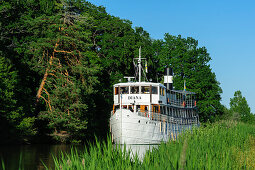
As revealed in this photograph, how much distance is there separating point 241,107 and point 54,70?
70556 mm

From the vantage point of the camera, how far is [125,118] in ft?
99.0

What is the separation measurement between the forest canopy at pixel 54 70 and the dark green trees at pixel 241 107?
50.2 m

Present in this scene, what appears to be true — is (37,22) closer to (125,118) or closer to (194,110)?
(125,118)

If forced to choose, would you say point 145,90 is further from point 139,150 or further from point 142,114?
point 139,150

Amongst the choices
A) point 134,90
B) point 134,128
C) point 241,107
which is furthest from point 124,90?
point 241,107

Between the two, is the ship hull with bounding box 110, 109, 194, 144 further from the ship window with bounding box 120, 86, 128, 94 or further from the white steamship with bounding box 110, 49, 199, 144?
the ship window with bounding box 120, 86, 128, 94

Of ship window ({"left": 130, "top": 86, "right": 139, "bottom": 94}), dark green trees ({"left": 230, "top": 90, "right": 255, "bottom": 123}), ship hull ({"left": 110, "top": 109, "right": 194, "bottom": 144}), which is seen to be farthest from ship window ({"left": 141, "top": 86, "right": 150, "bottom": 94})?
dark green trees ({"left": 230, "top": 90, "right": 255, "bottom": 123})

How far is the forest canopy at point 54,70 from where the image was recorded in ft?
105

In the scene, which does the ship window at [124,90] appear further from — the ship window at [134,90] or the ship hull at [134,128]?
the ship hull at [134,128]

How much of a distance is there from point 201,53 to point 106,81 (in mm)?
19732

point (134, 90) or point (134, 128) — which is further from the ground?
point (134, 90)

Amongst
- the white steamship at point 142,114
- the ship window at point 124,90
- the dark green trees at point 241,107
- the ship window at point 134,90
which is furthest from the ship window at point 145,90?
the dark green trees at point 241,107

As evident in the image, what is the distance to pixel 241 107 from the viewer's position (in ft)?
319

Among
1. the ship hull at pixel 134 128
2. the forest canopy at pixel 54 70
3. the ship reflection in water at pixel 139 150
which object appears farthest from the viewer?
the forest canopy at pixel 54 70
